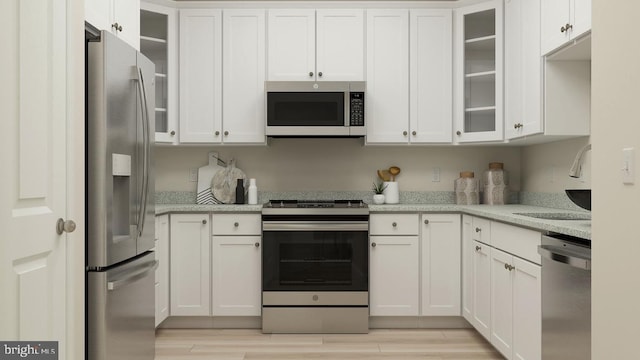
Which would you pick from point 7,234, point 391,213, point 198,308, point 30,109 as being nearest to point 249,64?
point 391,213

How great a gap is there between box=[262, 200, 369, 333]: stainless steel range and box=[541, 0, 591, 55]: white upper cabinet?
1.62m

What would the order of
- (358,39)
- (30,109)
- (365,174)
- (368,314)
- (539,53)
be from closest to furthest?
1. (30,109)
2. (539,53)
3. (368,314)
4. (358,39)
5. (365,174)

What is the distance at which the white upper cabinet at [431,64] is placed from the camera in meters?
3.52

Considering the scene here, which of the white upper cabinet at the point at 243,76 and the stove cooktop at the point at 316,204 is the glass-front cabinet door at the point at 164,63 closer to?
the white upper cabinet at the point at 243,76

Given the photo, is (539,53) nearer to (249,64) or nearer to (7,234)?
(249,64)

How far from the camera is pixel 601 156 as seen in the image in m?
1.52

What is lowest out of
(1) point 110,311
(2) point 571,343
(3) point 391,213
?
(2) point 571,343

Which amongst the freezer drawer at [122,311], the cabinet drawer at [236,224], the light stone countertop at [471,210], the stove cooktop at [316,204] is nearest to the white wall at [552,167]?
the light stone countertop at [471,210]

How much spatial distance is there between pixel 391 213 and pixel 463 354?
1.07 metres

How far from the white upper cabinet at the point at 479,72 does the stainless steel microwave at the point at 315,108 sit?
31.7 inches

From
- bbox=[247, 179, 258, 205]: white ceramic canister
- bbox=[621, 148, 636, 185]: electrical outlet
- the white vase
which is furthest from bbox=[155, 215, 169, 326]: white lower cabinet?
bbox=[621, 148, 636, 185]: electrical outlet

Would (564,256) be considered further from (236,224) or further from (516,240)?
(236,224)

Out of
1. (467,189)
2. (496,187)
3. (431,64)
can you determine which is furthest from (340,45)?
(496,187)

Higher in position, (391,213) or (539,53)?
(539,53)
